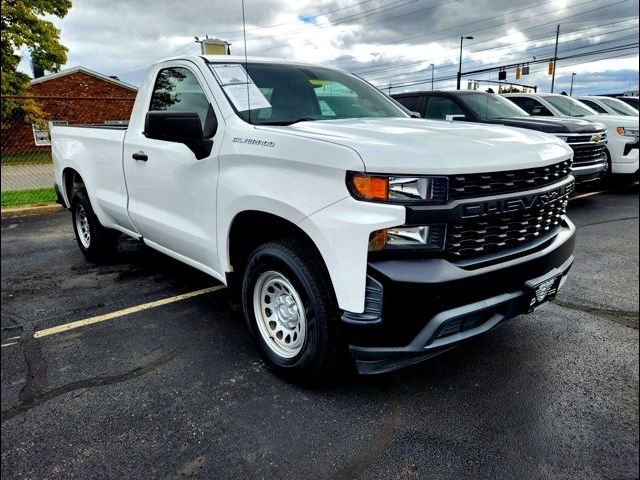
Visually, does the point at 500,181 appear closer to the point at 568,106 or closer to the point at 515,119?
the point at 515,119

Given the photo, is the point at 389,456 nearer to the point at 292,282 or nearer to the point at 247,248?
the point at 292,282

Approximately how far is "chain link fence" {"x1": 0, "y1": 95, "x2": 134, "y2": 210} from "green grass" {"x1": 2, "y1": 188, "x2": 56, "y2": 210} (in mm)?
20

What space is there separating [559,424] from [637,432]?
1.16 metres

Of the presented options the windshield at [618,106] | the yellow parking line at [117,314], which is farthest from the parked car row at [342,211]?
the windshield at [618,106]

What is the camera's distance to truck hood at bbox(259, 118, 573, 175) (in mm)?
2197

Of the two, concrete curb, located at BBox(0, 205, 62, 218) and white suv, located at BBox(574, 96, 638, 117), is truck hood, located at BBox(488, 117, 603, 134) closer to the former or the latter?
white suv, located at BBox(574, 96, 638, 117)

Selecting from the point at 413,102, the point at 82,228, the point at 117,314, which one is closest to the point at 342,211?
the point at 117,314

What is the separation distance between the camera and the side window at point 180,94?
3.38 metres

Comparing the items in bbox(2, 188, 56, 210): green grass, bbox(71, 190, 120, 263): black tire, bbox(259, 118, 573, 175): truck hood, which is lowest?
bbox(2, 188, 56, 210): green grass

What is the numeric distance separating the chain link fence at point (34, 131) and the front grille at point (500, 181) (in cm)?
996

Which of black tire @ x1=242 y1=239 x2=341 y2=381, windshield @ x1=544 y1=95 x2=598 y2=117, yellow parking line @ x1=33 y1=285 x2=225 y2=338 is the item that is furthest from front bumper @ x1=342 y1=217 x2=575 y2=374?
windshield @ x1=544 y1=95 x2=598 y2=117

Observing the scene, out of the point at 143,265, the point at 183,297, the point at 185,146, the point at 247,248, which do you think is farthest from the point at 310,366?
the point at 143,265

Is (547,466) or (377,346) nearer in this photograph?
(547,466)

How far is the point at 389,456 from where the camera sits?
226 cm
